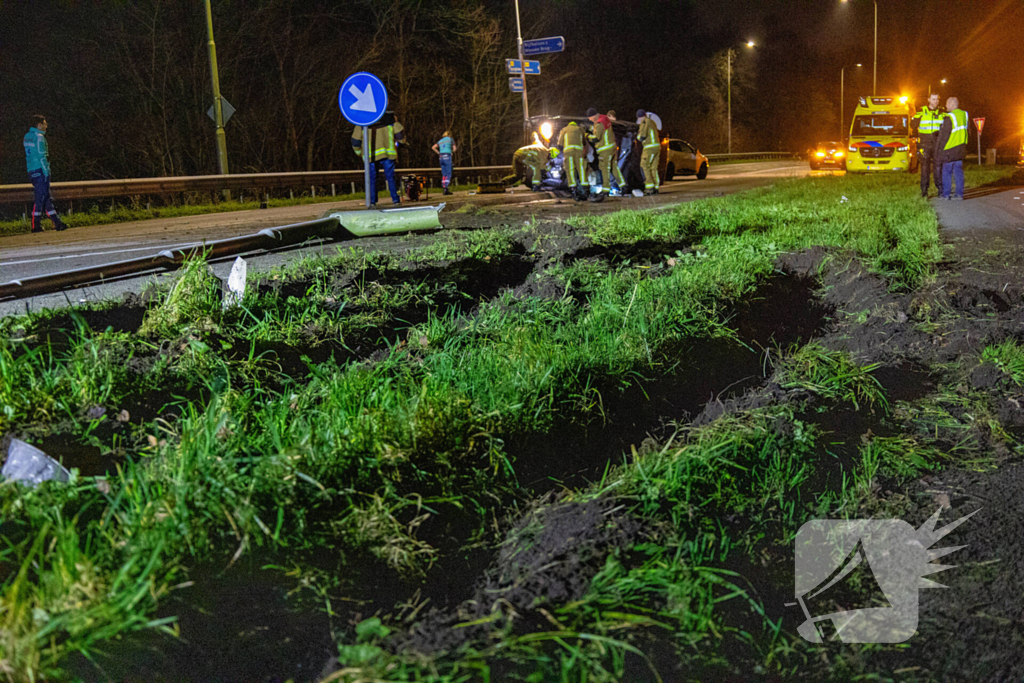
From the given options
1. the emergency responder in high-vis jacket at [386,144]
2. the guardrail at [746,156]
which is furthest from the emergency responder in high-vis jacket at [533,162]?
the guardrail at [746,156]

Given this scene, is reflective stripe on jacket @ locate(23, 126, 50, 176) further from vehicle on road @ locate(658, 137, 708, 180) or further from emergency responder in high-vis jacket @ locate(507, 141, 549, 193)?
vehicle on road @ locate(658, 137, 708, 180)

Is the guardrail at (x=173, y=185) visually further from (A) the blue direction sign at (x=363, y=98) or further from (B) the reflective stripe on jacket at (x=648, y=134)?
(B) the reflective stripe on jacket at (x=648, y=134)

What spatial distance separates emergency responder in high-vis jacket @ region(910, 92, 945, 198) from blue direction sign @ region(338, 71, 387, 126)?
1043 cm

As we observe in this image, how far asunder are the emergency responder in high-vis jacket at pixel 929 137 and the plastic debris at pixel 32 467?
622 inches

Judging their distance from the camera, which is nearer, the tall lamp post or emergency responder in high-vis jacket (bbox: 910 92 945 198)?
emergency responder in high-vis jacket (bbox: 910 92 945 198)

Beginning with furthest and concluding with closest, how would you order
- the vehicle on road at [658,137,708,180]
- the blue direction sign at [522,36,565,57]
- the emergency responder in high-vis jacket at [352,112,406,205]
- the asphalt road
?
the vehicle on road at [658,137,708,180] → the blue direction sign at [522,36,565,57] → the emergency responder in high-vis jacket at [352,112,406,205] → the asphalt road

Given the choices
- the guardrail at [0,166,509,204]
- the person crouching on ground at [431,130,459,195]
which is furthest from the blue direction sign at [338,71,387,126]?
the person crouching on ground at [431,130,459,195]

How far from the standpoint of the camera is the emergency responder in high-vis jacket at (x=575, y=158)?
1548 cm

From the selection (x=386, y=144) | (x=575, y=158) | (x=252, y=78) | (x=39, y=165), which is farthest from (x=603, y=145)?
(x=252, y=78)

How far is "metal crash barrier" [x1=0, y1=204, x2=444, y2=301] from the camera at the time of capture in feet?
16.3

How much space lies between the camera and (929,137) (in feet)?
50.2

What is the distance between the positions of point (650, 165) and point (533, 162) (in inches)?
106

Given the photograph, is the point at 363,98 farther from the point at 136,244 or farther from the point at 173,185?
the point at 173,185

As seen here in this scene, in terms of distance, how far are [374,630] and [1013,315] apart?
14.8 ft
